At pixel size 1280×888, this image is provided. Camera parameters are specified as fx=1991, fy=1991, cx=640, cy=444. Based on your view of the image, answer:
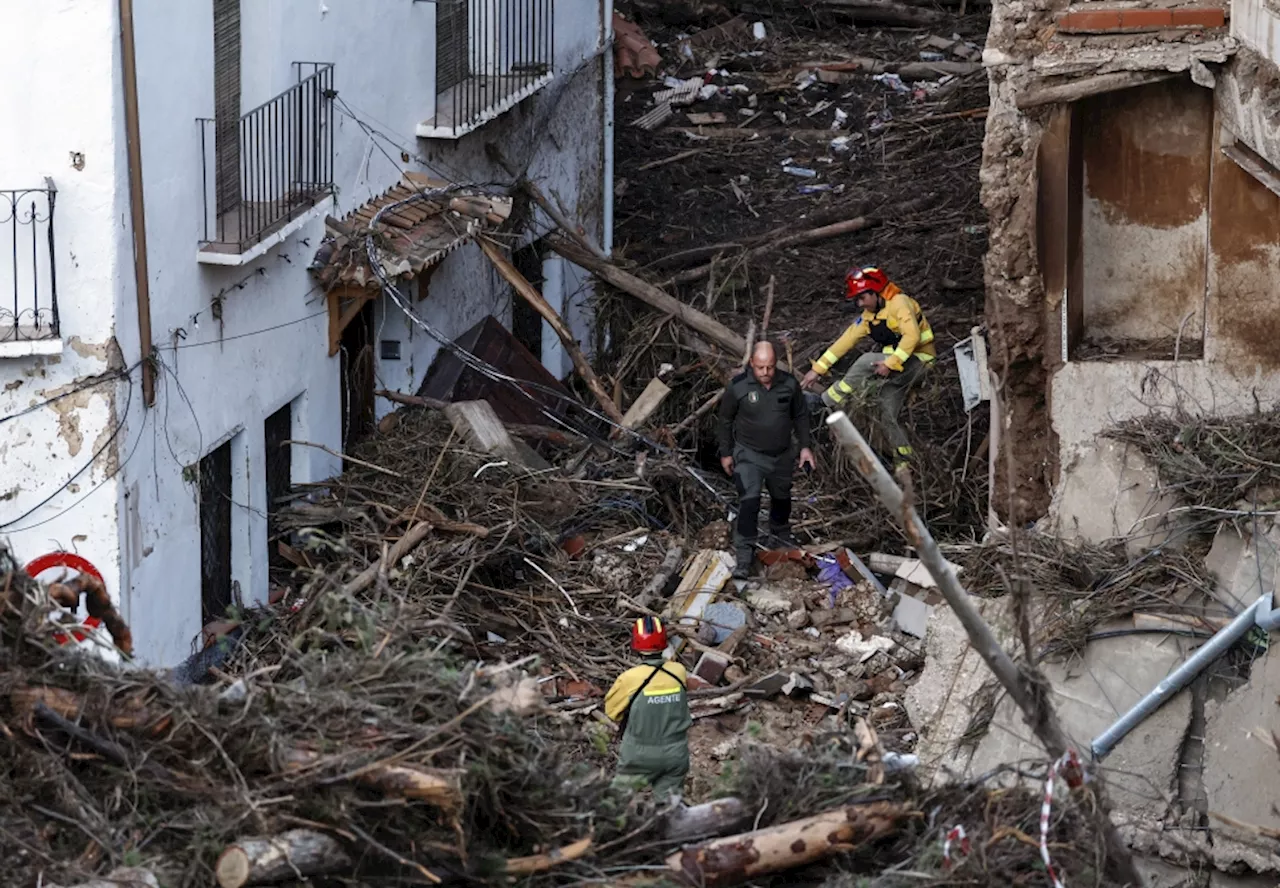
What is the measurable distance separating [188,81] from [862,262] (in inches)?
352

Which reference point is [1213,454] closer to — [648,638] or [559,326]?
[648,638]

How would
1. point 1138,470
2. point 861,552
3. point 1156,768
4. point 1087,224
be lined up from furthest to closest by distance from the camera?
point 861,552 < point 1087,224 < point 1138,470 < point 1156,768

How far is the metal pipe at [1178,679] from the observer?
10078 mm

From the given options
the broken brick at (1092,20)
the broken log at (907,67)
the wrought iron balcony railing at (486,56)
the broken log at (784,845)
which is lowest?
the broken log at (784,845)

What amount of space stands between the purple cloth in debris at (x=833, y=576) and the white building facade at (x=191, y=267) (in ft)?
12.3

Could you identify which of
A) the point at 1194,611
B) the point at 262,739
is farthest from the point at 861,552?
the point at 262,739

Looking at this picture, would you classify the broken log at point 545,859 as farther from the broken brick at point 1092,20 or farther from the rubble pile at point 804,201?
the rubble pile at point 804,201

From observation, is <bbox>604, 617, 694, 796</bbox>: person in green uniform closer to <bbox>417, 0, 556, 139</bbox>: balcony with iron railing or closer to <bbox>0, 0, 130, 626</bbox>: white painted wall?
<bbox>0, 0, 130, 626</bbox>: white painted wall

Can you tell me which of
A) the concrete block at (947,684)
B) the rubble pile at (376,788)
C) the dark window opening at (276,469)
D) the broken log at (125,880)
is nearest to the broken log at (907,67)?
the dark window opening at (276,469)

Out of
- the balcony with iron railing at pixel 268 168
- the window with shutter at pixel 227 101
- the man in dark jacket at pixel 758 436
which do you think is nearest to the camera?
the balcony with iron railing at pixel 268 168

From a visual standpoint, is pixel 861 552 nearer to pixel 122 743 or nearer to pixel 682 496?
pixel 682 496

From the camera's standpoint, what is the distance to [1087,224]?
1239cm

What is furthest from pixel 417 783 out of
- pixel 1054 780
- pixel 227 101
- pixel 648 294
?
pixel 648 294

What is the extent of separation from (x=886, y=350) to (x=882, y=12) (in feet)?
35.4
